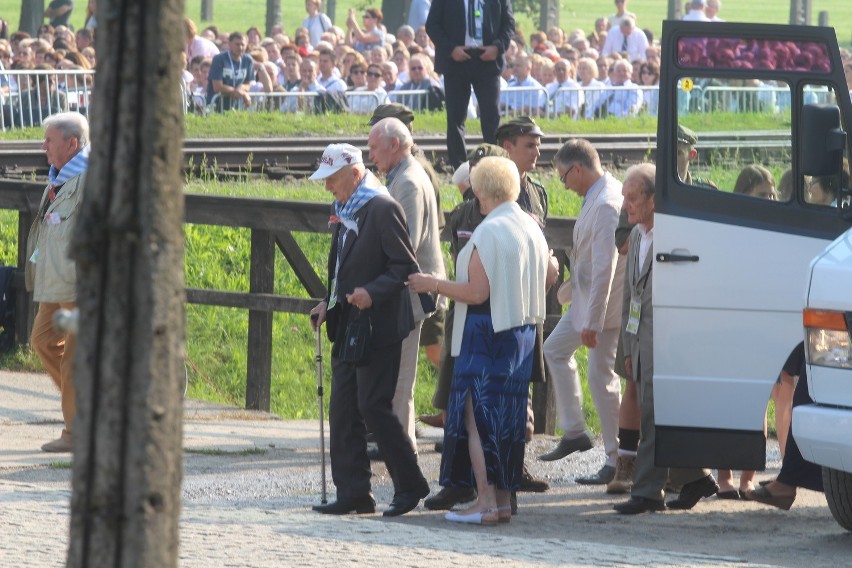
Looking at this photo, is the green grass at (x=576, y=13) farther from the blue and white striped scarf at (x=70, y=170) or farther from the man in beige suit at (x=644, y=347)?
the man in beige suit at (x=644, y=347)

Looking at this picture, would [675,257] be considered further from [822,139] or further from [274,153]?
[274,153]

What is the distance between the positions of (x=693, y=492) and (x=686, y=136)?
1761 millimetres

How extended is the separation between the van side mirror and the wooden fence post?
4870 millimetres

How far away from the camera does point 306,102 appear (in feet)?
79.7

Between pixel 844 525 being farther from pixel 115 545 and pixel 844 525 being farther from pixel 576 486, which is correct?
pixel 115 545

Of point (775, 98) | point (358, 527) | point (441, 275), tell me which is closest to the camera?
point (358, 527)

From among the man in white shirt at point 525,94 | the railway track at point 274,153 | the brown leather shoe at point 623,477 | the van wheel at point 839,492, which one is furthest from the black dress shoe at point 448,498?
the man in white shirt at point 525,94

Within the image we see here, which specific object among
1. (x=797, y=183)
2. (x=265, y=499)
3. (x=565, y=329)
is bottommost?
(x=265, y=499)

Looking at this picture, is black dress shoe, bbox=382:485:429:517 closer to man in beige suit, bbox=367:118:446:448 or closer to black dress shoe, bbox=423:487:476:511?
black dress shoe, bbox=423:487:476:511

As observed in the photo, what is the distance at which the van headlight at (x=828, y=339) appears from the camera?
22.0ft

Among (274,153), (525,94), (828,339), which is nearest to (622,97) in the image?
(525,94)

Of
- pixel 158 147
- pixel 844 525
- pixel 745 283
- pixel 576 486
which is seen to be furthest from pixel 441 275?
pixel 158 147

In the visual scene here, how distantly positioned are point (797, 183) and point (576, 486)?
2174 millimetres

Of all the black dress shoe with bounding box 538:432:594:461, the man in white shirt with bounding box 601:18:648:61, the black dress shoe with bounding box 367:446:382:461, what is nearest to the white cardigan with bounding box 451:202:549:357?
the black dress shoe with bounding box 538:432:594:461
